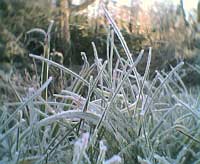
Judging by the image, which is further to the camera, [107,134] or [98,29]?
[98,29]

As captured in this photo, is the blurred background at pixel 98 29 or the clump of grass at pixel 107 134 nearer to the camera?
the clump of grass at pixel 107 134

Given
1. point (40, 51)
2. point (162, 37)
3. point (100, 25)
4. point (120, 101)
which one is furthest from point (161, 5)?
point (120, 101)

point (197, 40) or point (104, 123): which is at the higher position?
point (104, 123)

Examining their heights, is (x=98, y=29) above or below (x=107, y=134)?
A: below

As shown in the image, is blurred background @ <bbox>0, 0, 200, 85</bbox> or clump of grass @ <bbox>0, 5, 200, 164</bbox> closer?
clump of grass @ <bbox>0, 5, 200, 164</bbox>

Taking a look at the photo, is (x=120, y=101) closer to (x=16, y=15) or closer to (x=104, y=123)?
(x=104, y=123)

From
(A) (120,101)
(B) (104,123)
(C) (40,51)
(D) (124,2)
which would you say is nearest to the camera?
(B) (104,123)

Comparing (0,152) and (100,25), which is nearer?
(0,152)

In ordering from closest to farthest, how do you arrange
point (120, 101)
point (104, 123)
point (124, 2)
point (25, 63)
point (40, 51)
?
point (104, 123)
point (120, 101)
point (25, 63)
point (40, 51)
point (124, 2)
